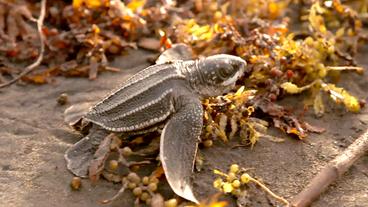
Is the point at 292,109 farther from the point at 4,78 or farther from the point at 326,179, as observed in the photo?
the point at 4,78

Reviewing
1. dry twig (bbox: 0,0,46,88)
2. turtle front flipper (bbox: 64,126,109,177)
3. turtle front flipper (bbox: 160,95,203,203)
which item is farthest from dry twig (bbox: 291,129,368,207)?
dry twig (bbox: 0,0,46,88)

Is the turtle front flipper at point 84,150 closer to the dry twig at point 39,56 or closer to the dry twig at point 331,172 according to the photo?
the dry twig at point 39,56

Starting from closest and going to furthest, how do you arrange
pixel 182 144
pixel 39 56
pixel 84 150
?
pixel 182 144, pixel 84 150, pixel 39 56

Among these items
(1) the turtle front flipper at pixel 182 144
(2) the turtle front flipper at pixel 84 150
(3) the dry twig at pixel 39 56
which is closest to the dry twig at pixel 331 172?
(1) the turtle front flipper at pixel 182 144

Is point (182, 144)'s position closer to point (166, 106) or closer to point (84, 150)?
point (166, 106)

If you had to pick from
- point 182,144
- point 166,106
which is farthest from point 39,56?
point 182,144

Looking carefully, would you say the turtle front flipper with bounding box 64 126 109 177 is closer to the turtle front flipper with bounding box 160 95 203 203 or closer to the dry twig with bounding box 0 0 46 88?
the turtle front flipper with bounding box 160 95 203 203

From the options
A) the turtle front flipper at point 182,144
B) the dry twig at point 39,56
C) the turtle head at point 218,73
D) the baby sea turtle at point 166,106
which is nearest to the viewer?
the turtle front flipper at point 182,144
